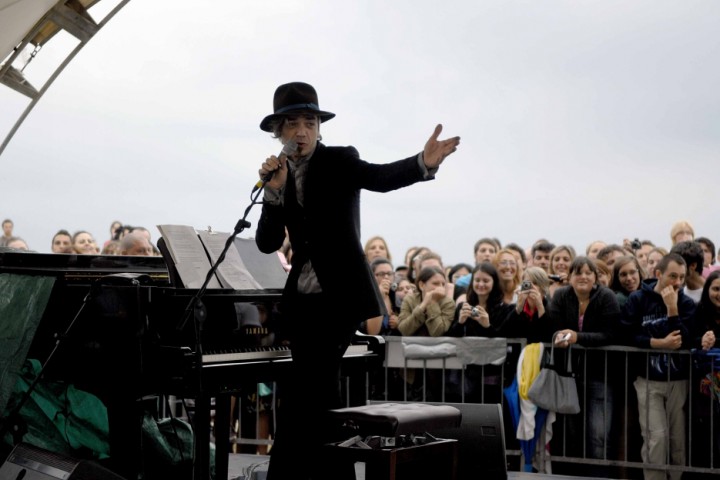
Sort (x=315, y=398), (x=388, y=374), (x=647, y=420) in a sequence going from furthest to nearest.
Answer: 1. (x=388, y=374)
2. (x=647, y=420)
3. (x=315, y=398)

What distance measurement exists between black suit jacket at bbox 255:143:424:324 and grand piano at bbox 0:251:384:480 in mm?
361

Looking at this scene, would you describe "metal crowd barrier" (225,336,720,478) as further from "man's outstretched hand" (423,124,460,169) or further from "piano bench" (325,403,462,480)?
"man's outstretched hand" (423,124,460,169)

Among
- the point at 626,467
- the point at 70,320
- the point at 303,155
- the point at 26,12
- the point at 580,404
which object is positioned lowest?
the point at 626,467

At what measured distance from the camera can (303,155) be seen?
153 inches

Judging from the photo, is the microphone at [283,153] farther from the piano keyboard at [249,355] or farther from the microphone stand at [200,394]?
the piano keyboard at [249,355]

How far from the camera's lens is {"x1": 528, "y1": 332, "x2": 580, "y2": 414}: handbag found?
593 cm

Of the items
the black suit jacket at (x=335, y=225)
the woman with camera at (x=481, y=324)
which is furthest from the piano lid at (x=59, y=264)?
the woman with camera at (x=481, y=324)

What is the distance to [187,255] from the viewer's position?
4.16m

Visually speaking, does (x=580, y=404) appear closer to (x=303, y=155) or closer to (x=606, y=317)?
(x=606, y=317)

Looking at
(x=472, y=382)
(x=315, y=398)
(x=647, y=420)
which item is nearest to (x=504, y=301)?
(x=472, y=382)

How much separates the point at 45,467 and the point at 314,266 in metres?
1.36

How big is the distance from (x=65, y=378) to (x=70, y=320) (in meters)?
0.27

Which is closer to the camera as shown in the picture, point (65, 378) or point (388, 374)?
point (65, 378)

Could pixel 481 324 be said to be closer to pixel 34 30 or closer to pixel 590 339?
pixel 590 339
